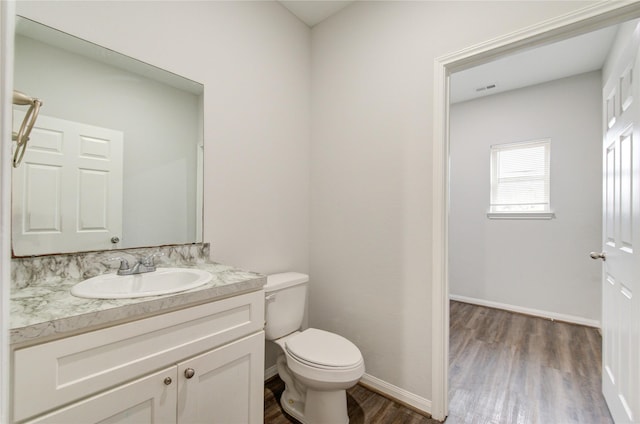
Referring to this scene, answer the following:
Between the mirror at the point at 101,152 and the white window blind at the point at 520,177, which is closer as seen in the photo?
the mirror at the point at 101,152

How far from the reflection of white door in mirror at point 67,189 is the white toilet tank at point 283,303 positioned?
0.86 m

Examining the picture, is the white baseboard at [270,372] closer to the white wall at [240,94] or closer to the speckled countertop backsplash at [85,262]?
the white wall at [240,94]

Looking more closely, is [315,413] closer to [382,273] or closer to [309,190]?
[382,273]

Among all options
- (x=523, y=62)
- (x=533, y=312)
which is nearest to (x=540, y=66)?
(x=523, y=62)

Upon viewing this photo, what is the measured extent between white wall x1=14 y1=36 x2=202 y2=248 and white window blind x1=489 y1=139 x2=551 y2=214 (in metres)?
3.54

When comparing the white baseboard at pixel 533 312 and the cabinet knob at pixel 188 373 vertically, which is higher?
the cabinet knob at pixel 188 373

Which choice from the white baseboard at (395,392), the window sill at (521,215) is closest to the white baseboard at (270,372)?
the white baseboard at (395,392)

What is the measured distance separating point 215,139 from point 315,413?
5.27 ft

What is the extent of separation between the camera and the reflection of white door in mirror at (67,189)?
1.11 metres

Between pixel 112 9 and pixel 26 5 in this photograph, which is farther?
pixel 112 9

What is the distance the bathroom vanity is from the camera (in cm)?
74

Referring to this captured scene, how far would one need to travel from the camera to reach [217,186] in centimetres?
166

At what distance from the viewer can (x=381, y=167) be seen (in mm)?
1851

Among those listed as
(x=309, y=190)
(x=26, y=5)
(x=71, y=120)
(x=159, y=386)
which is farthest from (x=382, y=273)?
(x=26, y=5)
